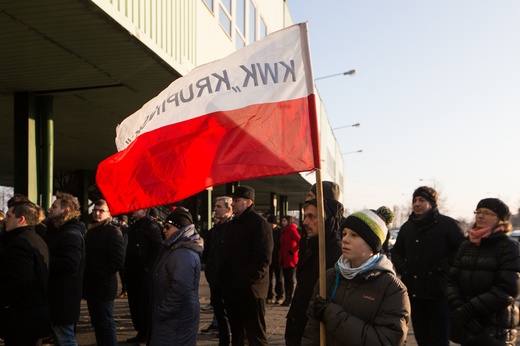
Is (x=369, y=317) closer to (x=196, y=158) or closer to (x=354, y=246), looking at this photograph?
(x=354, y=246)

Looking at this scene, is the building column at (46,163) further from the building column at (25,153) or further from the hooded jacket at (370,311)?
the hooded jacket at (370,311)

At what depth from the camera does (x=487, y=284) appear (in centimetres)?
497

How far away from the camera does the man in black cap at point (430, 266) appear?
5988mm

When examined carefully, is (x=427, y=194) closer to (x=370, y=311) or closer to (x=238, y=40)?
(x=370, y=311)

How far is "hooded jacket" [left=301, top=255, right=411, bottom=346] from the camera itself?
3.15 metres

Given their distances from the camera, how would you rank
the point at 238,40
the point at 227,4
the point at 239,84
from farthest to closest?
the point at 238,40 → the point at 227,4 → the point at 239,84

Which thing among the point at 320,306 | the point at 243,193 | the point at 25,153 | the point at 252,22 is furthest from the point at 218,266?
the point at 252,22

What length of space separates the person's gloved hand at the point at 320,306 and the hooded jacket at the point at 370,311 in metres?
0.02

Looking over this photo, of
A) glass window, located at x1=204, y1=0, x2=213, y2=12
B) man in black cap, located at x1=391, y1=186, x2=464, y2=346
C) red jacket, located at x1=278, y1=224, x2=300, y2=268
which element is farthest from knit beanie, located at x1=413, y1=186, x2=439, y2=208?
glass window, located at x1=204, y1=0, x2=213, y2=12

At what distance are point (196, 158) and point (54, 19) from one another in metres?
3.78

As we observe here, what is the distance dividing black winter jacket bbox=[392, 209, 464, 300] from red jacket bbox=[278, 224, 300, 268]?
600 cm

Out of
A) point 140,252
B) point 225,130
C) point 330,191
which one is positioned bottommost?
point 140,252

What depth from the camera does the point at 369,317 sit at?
10.6ft

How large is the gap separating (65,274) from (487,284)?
4050 millimetres
